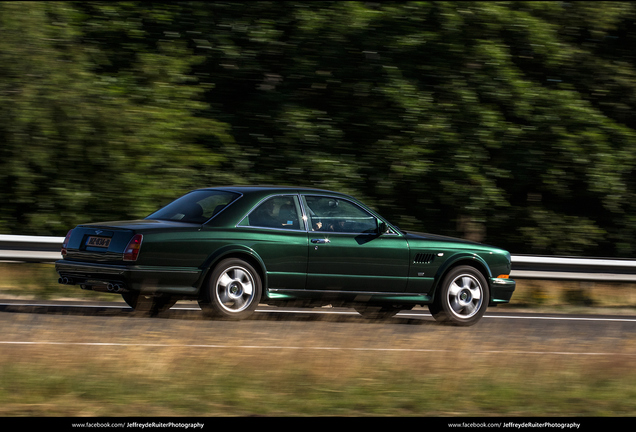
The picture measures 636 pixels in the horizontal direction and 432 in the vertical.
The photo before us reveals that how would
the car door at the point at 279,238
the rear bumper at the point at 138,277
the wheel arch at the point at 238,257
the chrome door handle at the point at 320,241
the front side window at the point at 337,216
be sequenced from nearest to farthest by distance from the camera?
the rear bumper at the point at 138,277, the wheel arch at the point at 238,257, the car door at the point at 279,238, the chrome door handle at the point at 320,241, the front side window at the point at 337,216

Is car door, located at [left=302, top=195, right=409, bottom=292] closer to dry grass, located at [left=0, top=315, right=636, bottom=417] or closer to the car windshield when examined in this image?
the car windshield

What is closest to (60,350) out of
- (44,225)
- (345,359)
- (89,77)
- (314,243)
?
(345,359)

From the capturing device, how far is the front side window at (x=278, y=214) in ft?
32.3

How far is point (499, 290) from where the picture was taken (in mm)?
10883

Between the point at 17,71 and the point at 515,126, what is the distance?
27.4 feet

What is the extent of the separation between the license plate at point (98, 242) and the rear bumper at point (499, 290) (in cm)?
451

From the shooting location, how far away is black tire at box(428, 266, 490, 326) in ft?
34.6

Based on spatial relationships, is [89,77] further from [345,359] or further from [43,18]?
[345,359]

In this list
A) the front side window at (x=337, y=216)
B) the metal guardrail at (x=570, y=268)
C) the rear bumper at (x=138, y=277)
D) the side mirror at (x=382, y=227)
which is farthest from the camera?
the metal guardrail at (x=570, y=268)

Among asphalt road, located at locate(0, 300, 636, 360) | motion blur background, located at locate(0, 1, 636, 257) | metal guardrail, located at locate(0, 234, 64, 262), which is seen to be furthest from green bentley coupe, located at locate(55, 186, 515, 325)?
motion blur background, located at locate(0, 1, 636, 257)

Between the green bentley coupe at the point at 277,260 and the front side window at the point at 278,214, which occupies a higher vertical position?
the front side window at the point at 278,214

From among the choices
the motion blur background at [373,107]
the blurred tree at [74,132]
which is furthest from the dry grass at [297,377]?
the motion blur background at [373,107]

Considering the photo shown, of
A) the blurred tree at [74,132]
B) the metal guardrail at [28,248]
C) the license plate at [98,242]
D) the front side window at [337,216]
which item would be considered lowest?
the metal guardrail at [28,248]

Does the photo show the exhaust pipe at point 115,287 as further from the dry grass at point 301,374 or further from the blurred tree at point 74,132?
the blurred tree at point 74,132
